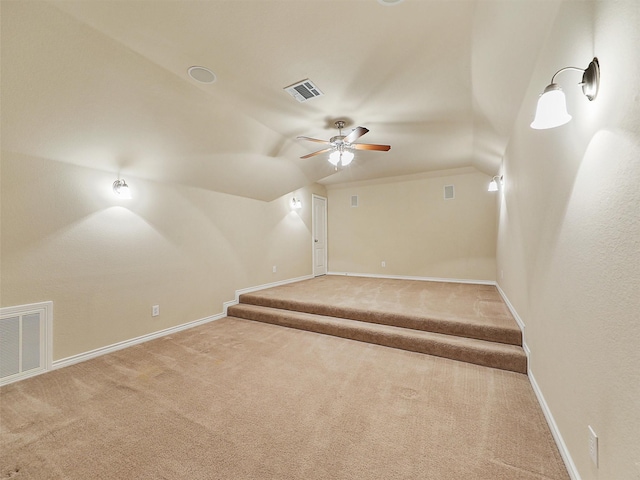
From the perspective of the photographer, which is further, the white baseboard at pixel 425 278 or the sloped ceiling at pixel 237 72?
the white baseboard at pixel 425 278

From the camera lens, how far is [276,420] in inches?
74.2

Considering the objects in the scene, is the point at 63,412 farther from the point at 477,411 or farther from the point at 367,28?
the point at 367,28

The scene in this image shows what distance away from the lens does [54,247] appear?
2670 mm

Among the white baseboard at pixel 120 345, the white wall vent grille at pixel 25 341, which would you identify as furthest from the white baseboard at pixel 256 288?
the white wall vent grille at pixel 25 341

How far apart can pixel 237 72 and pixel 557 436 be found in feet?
11.8

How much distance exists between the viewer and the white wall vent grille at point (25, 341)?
238 cm

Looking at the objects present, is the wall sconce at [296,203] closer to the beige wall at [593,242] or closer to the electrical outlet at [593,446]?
the beige wall at [593,242]

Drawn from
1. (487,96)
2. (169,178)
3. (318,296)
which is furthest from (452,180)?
(169,178)

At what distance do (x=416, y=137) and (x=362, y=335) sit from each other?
296 cm

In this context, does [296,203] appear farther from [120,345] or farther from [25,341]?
[25,341]

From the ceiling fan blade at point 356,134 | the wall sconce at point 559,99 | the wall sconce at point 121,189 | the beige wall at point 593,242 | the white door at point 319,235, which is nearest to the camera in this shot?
the beige wall at point 593,242

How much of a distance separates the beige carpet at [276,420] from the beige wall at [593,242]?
44 centimetres

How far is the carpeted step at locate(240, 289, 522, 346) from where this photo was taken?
280 cm

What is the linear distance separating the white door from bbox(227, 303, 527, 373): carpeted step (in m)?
2.84
